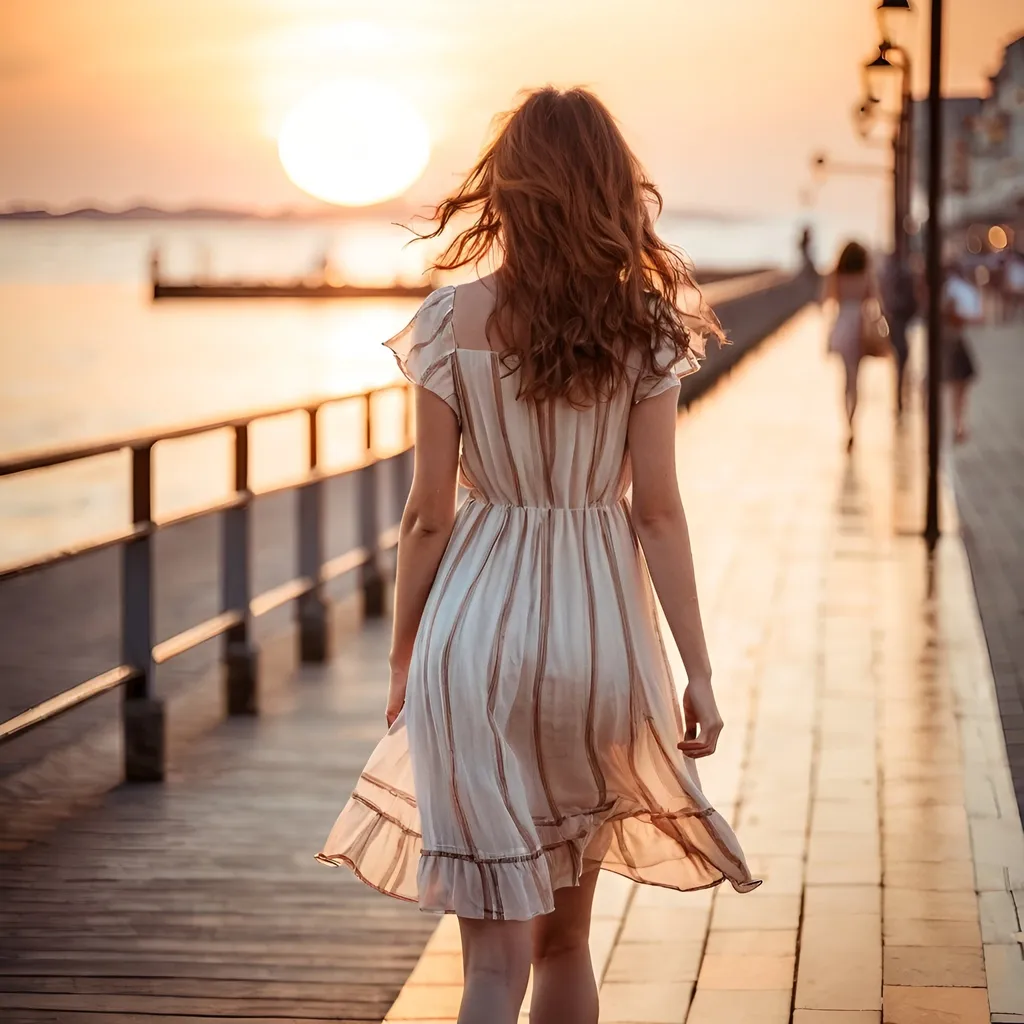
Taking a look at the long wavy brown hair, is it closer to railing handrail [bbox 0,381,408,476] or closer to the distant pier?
railing handrail [bbox 0,381,408,476]

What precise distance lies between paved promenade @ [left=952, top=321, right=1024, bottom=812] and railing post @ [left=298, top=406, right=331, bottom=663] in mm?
2974

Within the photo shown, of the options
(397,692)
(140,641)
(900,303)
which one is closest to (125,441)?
(140,641)

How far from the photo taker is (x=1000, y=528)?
452 inches

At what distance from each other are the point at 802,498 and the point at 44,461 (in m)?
8.62

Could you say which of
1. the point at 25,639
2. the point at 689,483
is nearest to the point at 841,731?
the point at 25,639

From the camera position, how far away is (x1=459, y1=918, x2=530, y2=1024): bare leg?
8.27 ft

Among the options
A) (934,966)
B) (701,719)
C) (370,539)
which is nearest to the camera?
(701,719)

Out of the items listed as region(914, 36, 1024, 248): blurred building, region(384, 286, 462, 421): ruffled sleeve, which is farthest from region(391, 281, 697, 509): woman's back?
region(914, 36, 1024, 248): blurred building

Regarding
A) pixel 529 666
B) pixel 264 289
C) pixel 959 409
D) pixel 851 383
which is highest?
pixel 264 289

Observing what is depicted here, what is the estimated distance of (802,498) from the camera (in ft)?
42.8

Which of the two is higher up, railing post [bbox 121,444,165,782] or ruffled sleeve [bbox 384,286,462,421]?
ruffled sleeve [bbox 384,286,462,421]

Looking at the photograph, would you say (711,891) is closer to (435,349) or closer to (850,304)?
(435,349)

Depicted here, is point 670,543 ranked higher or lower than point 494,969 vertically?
higher

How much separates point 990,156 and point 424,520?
9802 cm
